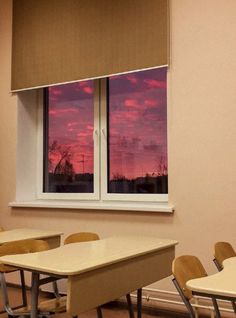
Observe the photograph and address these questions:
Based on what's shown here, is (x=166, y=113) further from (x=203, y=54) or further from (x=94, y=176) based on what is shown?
(x=94, y=176)

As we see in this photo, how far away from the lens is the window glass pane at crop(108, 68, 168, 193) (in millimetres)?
3734

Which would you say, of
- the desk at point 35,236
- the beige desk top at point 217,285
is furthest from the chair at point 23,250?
the beige desk top at point 217,285

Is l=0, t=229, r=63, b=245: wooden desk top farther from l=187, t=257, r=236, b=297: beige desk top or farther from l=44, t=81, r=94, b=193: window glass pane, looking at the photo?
l=187, t=257, r=236, b=297: beige desk top

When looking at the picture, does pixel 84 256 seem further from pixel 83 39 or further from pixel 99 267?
pixel 83 39

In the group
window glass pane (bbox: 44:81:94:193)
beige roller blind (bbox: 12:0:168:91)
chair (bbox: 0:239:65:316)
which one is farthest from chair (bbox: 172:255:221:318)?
window glass pane (bbox: 44:81:94:193)

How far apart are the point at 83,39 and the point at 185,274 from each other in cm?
262

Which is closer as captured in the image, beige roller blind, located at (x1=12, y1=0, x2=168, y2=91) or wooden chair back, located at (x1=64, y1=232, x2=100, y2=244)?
wooden chair back, located at (x1=64, y1=232, x2=100, y2=244)

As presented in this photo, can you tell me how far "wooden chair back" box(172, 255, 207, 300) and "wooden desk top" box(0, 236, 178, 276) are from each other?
287 mm

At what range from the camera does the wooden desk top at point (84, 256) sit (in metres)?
1.89

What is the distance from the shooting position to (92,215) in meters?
3.79

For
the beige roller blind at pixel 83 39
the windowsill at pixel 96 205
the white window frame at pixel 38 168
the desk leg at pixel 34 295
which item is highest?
the beige roller blind at pixel 83 39

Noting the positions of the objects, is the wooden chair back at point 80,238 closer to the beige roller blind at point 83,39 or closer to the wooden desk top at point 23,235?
the wooden desk top at point 23,235

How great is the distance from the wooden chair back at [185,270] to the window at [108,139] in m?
1.50

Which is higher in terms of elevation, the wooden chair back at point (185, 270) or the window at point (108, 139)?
the window at point (108, 139)
